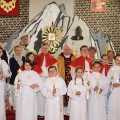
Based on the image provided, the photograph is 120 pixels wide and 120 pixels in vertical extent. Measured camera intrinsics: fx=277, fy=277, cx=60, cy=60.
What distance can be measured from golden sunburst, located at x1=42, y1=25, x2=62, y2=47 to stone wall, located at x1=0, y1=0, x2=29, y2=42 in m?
1.03

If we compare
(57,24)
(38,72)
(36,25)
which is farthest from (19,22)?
(38,72)

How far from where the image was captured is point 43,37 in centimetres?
1073

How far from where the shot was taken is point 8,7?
10906 mm

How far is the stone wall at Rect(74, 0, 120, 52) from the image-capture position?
11.2 meters

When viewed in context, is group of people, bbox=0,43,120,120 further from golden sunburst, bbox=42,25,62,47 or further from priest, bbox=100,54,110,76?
golden sunburst, bbox=42,25,62,47

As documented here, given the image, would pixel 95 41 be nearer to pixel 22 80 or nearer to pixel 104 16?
pixel 104 16

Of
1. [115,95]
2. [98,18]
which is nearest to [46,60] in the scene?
[115,95]

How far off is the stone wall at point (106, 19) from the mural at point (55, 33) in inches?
15.2

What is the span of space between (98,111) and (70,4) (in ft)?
20.1

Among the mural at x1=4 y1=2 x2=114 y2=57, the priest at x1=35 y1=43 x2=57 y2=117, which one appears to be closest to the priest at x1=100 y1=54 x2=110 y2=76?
the priest at x1=35 y1=43 x2=57 y2=117

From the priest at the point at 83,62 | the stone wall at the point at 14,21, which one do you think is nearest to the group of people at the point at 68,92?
the priest at the point at 83,62

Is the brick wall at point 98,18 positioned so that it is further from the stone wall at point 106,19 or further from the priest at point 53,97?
the priest at point 53,97

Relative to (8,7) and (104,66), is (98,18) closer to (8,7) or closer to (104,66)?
(8,7)

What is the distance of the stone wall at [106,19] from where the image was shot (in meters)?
11.2
